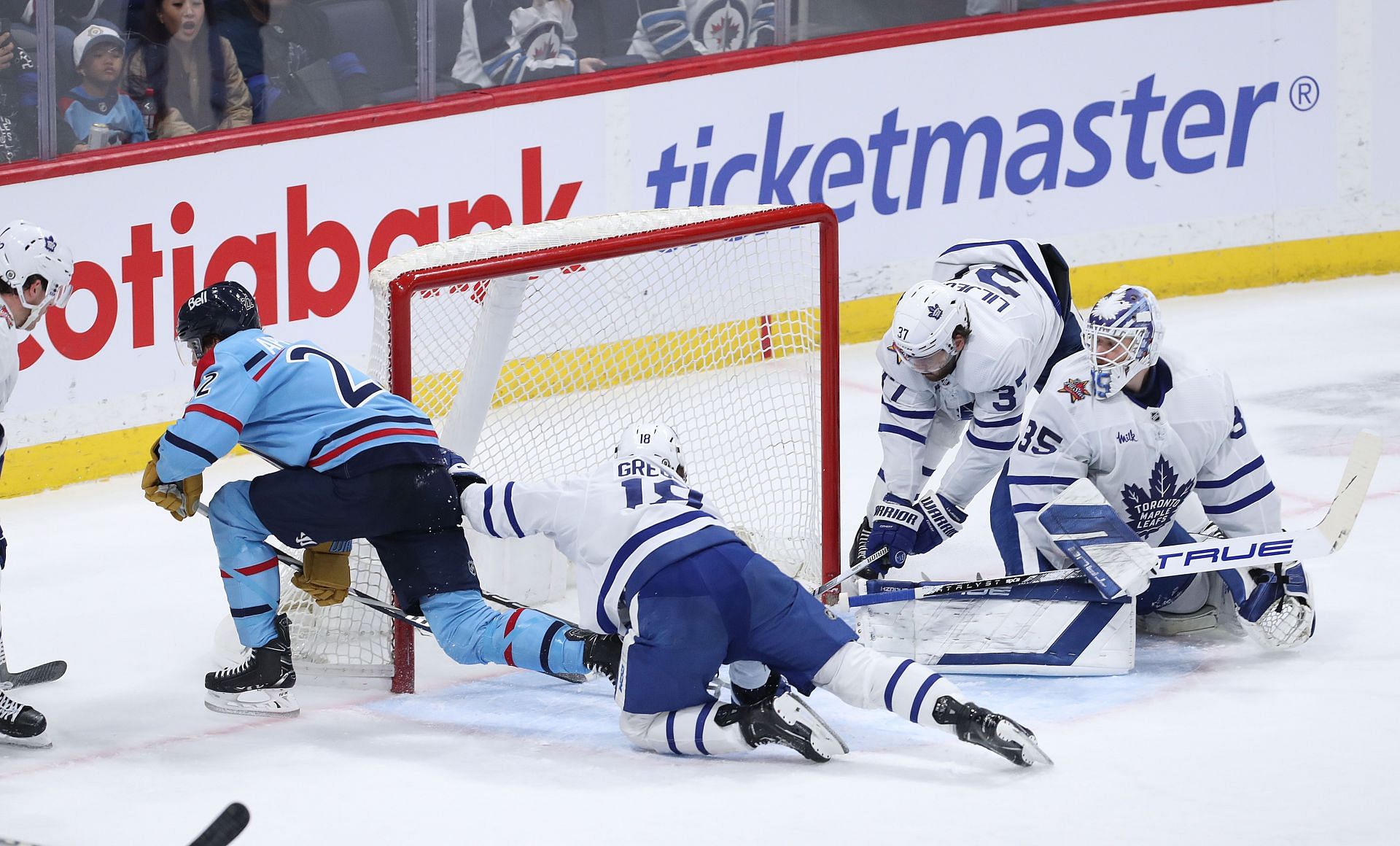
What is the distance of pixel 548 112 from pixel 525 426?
1.83 meters

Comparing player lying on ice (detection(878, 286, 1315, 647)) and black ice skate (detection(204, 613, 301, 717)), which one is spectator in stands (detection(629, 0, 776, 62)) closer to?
player lying on ice (detection(878, 286, 1315, 647))

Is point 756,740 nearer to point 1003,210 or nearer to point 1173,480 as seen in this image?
point 1173,480

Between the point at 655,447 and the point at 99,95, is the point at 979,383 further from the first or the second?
the point at 99,95

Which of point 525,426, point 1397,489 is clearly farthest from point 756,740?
point 1397,489

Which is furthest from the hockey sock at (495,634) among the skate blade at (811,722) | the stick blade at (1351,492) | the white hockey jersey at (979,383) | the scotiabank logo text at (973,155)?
the scotiabank logo text at (973,155)

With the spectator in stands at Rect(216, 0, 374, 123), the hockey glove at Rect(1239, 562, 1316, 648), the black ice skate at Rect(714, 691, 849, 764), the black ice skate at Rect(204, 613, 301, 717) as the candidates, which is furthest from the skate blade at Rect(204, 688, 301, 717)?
the spectator in stands at Rect(216, 0, 374, 123)

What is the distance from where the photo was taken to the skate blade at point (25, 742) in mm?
4047

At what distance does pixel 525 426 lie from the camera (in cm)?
507

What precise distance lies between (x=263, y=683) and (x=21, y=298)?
95 cm

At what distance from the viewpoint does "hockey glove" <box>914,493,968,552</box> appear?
15.5 feet

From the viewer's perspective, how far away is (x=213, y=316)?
4133 millimetres

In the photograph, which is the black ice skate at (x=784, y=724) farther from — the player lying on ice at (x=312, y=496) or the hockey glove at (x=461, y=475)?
the hockey glove at (x=461, y=475)

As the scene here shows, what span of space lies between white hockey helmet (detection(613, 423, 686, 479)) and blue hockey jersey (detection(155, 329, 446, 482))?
44 cm

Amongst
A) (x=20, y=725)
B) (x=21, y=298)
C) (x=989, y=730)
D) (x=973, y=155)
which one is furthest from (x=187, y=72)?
(x=989, y=730)
